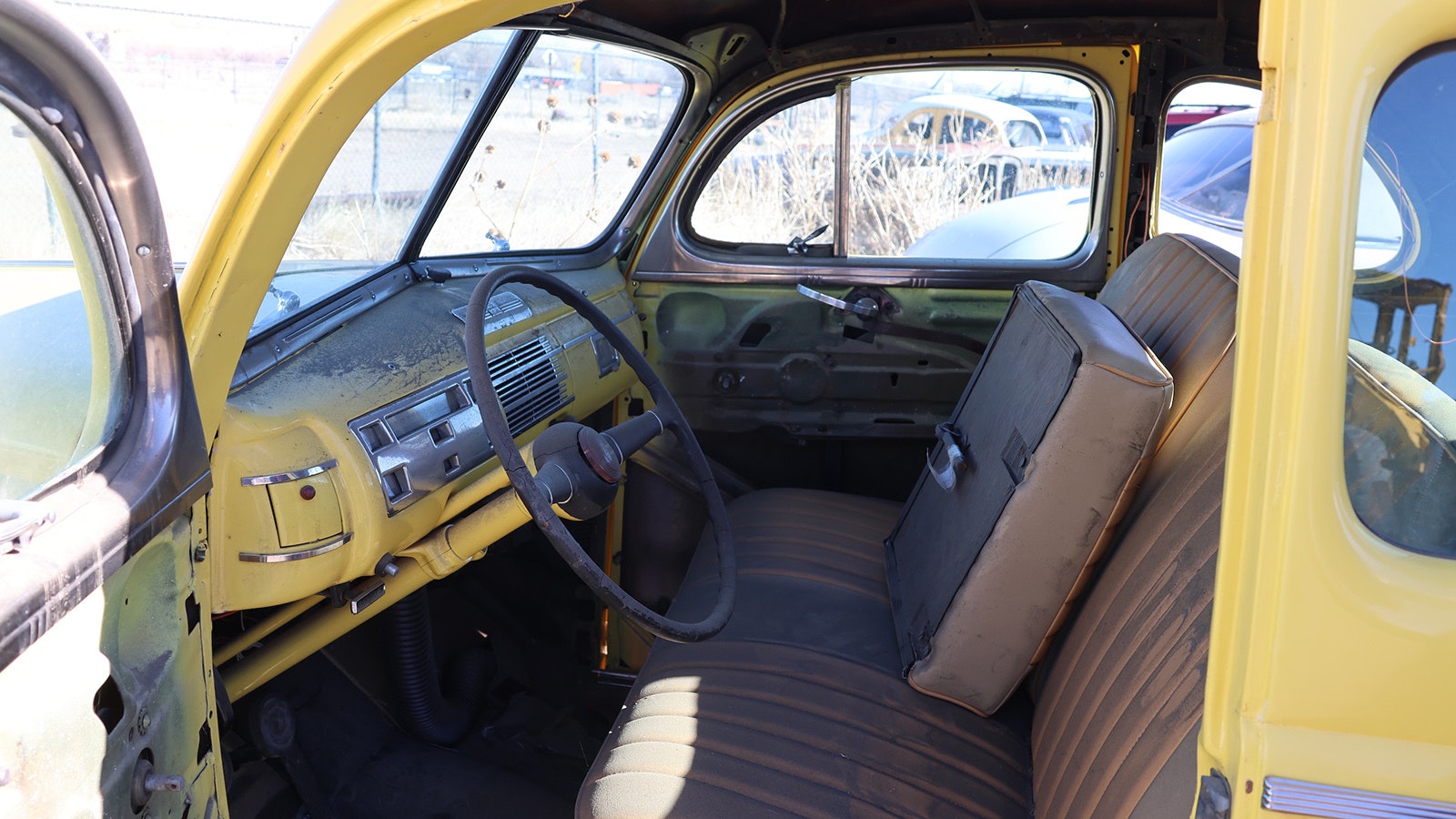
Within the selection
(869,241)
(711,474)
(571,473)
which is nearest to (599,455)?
(571,473)

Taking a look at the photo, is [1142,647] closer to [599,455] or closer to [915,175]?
[599,455]

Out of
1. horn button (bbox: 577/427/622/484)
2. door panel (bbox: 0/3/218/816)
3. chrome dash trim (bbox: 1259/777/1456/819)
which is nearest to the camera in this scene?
chrome dash trim (bbox: 1259/777/1456/819)

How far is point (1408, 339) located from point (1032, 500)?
739 mm

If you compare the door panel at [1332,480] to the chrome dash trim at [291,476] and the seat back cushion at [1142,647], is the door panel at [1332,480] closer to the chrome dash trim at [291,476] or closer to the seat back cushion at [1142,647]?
the seat back cushion at [1142,647]

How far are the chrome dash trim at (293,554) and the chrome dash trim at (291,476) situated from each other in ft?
0.34

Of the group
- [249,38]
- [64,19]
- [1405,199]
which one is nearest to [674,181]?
[64,19]

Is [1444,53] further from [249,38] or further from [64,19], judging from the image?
[249,38]

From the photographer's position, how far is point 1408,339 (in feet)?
3.06

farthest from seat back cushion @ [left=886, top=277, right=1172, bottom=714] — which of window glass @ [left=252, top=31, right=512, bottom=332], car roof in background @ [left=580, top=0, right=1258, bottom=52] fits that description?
window glass @ [left=252, top=31, right=512, bottom=332]

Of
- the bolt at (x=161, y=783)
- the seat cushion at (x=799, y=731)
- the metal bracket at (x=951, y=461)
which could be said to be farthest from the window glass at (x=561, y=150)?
the bolt at (x=161, y=783)

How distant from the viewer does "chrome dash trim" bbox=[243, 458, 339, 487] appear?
1491mm

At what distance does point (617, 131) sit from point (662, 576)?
1.27 metres

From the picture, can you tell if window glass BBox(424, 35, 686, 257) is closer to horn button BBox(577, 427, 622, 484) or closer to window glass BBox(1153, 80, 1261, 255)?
horn button BBox(577, 427, 622, 484)

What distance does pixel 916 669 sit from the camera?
1.79m
